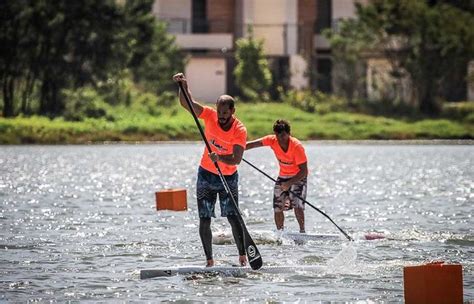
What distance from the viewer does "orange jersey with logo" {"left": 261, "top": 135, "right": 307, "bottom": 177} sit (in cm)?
2108

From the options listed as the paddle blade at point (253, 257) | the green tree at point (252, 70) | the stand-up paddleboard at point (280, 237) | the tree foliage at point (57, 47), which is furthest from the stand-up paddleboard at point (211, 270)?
the green tree at point (252, 70)

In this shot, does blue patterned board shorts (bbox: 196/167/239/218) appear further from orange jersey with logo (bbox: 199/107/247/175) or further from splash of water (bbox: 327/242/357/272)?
splash of water (bbox: 327/242/357/272)

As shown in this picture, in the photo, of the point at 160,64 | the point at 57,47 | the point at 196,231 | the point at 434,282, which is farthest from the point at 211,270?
the point at 160,64

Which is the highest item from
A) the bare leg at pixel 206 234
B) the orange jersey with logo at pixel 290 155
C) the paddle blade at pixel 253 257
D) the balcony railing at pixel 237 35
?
the orange jersey with logo at pixel 290 155

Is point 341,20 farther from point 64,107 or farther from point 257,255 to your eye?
point 257,255

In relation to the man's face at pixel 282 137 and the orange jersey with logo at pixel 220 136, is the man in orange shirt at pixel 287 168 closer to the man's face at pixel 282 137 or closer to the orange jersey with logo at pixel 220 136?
the man's face at pixel 282 137

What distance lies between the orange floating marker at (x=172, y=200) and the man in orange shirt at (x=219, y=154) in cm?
1016

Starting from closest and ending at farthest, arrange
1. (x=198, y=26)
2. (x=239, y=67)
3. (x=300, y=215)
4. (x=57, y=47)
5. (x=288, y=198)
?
(x=288, y=198) → (x=300, y=215) → (x=57, y=47) → (x=239, y=67) → (x=198, y=26)

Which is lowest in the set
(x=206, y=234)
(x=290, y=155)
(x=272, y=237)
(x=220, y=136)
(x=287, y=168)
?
(x=272, y=237)

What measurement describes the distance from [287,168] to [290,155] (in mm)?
311

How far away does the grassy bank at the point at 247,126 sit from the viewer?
60850 mm

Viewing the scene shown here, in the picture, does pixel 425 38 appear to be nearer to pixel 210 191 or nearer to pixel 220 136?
pixel 210 191

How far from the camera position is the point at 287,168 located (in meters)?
21.5

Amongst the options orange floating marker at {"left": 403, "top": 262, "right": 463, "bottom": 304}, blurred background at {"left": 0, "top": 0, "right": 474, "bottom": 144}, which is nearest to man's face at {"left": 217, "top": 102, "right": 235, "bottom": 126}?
orange floating marker at {"left": 403, "top": 262, "right": 463, "bottom": 304}
